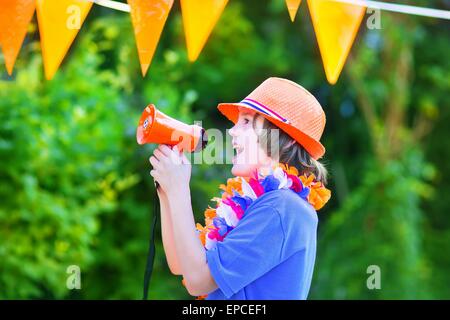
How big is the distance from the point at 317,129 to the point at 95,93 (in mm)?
3083

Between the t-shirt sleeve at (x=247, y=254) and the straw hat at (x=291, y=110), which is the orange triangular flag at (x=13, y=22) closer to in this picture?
the straw hat at (x=291, y=110)

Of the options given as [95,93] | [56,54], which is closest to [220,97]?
[95,93]

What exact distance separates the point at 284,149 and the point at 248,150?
101 millimetres

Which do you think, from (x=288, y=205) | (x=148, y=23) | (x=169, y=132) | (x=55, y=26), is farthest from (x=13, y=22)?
(x=288, y=205)

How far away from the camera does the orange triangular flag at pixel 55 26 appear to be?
89.2 inches

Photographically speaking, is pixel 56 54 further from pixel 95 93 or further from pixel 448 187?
pixel 448 187

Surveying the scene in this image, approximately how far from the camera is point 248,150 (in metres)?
1.99

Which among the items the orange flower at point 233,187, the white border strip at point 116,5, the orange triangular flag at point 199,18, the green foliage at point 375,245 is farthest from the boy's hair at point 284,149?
the green foliage at point 375,245

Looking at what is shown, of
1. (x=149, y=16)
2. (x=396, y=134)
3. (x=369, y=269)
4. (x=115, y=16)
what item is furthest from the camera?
(x=396, y=134)

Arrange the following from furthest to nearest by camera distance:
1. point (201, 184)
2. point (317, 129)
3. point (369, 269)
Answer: point (369, 269) → point (201, 184) → point (317, 129)

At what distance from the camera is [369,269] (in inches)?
232

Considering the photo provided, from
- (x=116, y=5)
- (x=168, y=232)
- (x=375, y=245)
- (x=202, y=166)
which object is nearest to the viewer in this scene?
(x=168, y=232)

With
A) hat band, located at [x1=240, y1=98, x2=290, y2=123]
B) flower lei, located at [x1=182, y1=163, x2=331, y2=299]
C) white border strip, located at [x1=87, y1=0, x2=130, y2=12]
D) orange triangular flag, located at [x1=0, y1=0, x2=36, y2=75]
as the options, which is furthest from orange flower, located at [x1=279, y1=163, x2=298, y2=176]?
orange triangular flag, located at [x1=0, y1=0, x2=36, y2=75]

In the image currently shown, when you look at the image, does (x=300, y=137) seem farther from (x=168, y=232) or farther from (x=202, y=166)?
(x=202, y=166)
